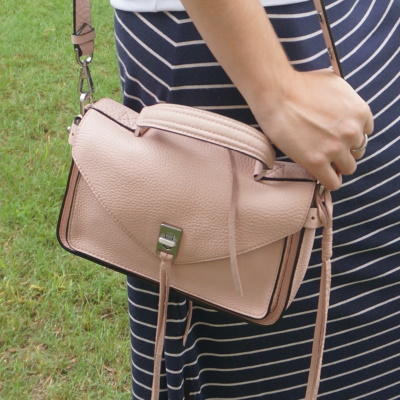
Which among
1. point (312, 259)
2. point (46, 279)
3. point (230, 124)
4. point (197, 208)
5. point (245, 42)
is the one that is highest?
point (245, 42)

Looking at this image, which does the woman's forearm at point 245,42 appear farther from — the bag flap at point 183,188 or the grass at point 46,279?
the grass at point 46,279

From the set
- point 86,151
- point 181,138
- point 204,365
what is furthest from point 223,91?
point 204,365

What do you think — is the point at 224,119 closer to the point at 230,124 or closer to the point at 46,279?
the point at 230,124

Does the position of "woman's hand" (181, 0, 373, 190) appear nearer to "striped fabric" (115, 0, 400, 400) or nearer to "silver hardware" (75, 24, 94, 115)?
"striped fabric" (115, 0, 400, 400)

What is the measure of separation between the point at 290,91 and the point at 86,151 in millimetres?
313

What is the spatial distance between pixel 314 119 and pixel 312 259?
0.31 m

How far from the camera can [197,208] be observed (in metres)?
1.00

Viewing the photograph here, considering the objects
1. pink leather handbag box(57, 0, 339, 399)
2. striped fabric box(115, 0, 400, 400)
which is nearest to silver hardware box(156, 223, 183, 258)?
pink leather handbag box(57, 0, 339, 399)

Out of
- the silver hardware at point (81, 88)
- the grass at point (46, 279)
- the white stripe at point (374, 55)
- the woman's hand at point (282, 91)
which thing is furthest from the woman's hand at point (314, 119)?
the grass at point (46, 279)

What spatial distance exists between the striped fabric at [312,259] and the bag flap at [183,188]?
7cm

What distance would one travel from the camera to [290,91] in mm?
874

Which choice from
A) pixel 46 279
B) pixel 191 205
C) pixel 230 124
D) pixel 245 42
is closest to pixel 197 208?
pixel 191 205

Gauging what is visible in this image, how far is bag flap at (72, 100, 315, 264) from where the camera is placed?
0.97 metres

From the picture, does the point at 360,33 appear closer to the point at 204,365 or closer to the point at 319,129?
the point at 319,129
